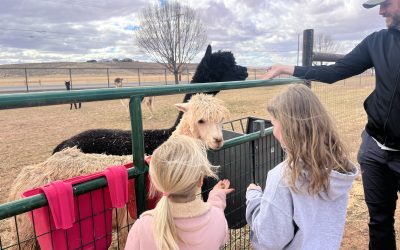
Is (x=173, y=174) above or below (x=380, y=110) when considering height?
below

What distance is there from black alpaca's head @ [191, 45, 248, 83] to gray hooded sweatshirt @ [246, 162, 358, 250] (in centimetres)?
408

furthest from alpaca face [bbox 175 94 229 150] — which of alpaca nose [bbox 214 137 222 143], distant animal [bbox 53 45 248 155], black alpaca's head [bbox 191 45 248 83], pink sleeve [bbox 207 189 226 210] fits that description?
black alpaca's head [bbox 191 45 248 83]

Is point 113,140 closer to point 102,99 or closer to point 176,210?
point 102,99

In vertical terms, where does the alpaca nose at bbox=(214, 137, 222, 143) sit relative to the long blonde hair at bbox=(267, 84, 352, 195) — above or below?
below

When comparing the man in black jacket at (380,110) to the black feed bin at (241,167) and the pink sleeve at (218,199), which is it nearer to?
the black feed bin at (241,167)

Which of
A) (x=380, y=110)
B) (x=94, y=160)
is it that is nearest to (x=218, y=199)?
(x=94, y=160)

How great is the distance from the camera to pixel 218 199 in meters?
2.04

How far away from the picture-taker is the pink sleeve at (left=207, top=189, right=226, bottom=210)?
201 centimetres

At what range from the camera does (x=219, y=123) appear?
3480 mm

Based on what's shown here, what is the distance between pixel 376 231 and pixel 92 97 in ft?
8.88

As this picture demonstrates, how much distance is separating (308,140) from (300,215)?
1.30ft

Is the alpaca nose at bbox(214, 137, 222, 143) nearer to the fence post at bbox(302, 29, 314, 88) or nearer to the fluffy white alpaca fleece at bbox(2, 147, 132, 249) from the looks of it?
the fluffy white alpaca fleece at bbox(2, 147, 132, 249)

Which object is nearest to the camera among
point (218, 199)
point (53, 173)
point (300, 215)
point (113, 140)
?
point (300, 215)

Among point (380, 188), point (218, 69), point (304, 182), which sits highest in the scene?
point (218, 69)
